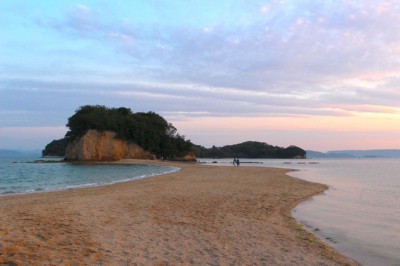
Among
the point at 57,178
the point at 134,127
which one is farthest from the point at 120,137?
the point at 57,178

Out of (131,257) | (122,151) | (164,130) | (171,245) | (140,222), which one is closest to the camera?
(131,257)

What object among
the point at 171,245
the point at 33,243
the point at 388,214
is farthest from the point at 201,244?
the point at 388,214

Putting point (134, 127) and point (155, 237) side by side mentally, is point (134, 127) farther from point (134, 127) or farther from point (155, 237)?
point (155, 237)

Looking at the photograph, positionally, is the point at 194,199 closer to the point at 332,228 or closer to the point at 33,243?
the point at 332,228

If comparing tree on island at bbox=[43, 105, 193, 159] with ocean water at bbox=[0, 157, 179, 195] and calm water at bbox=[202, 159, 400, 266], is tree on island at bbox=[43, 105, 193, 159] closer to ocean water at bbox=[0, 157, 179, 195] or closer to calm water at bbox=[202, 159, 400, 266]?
ocean water at bbox=[0, 157, 179, 195]

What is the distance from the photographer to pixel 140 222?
11.3m

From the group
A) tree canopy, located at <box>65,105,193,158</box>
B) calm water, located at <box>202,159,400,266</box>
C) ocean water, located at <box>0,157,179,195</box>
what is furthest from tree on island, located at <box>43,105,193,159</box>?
calm water, located at <box>202,159,400,266</box>

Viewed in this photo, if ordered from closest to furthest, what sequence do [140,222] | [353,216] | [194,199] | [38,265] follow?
[38,265], [140,222], [353,216], [194,199]

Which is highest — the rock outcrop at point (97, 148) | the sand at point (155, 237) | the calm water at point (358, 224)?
the rock outcrop at point (97, 148)

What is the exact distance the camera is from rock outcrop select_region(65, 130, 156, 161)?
9038 cm

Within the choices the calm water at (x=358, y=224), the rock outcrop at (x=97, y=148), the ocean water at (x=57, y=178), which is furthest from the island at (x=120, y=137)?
the calm water at (x=358, y=224)

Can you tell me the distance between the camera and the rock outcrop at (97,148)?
90.4 meters

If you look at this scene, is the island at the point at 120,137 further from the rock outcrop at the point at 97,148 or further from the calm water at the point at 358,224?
the calm water at the point at 358,224

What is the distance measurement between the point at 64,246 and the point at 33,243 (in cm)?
63
